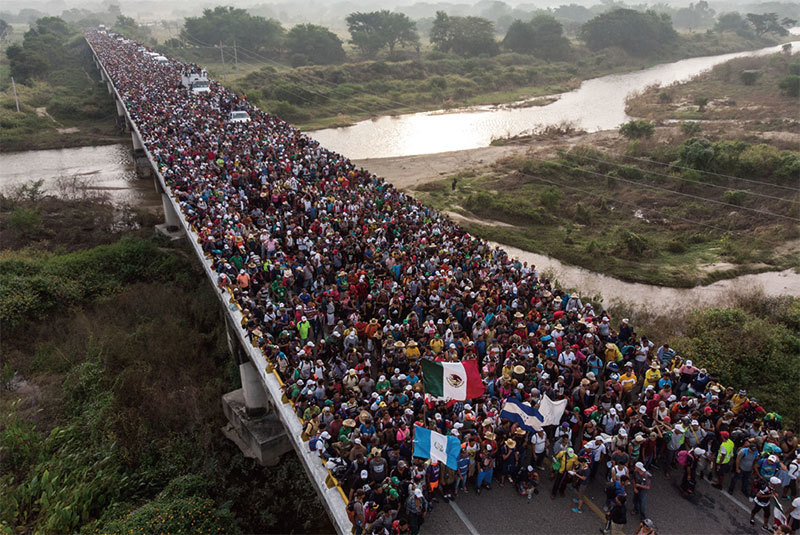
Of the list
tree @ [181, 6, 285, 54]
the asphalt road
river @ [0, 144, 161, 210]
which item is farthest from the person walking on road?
tree @ [181, 6, 285, 54]

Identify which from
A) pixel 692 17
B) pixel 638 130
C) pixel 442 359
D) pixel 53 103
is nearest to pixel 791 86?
pixel 638 130

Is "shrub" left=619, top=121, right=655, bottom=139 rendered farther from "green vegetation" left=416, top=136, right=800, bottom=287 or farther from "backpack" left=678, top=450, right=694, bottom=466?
"backpack" left=678, top=450, right=694, bottom=466

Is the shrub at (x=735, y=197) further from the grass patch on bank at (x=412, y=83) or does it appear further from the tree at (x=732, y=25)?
the tree at (x=732, y=25)

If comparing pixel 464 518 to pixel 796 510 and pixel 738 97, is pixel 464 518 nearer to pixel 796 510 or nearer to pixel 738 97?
pixel 796 510

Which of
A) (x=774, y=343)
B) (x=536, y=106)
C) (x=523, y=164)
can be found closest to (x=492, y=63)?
(x=536, y=106)

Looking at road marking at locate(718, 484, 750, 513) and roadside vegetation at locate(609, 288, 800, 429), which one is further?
roadside vegetation at locate(609, 288, 800, 429)

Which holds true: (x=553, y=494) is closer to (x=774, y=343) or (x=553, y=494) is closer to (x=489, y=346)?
(x=489, y=346)

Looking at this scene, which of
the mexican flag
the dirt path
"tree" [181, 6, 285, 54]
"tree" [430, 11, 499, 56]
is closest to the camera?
the mexican flag

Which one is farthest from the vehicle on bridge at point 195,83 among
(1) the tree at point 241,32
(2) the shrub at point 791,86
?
(1) the tree at point 241,32
